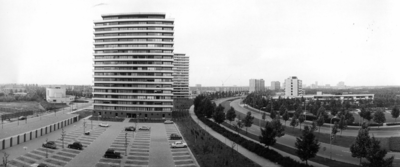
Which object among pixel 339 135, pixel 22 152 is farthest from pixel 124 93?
pixel 339 135

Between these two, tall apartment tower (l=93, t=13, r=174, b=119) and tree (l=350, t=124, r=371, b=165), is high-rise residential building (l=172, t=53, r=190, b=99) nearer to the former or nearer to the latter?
tall apartment tower (l=93, t=13, r=174, b=119)

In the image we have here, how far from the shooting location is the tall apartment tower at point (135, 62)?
59.4 meters

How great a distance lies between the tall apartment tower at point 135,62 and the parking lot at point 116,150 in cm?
2103

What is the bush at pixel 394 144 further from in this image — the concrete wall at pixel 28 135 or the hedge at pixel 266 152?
the concrete wall at pixel 28 135

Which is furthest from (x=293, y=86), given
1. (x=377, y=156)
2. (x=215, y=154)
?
(x=377, y=156)

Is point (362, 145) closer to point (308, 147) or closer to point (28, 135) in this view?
point (308, 147)

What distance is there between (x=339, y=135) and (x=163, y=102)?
39886 mm

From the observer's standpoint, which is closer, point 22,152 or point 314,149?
point 314,149

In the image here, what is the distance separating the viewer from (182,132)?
139 feet

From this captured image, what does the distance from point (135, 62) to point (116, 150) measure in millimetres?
33907

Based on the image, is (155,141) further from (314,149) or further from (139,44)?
(139,44)

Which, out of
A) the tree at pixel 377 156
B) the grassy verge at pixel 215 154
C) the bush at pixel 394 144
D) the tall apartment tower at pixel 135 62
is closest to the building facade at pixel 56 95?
the tall apartment tower at pixel 135 62

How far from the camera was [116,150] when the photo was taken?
29.8 meters

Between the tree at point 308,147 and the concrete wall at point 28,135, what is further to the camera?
the concrete wall at point 28,135
